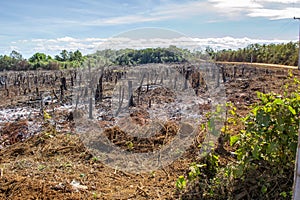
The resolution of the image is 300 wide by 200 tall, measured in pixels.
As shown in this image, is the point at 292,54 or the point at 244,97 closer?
the point at 244,97

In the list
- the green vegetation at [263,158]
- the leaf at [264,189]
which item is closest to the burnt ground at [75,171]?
the green vegetation at [263,158]

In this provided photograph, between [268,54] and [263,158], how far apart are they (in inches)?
1109

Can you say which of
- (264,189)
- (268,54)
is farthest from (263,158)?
(268,54)

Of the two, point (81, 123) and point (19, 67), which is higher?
point (19, 67)

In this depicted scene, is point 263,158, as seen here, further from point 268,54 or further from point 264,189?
point 268,54

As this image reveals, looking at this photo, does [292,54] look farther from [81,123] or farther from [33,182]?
[33,182]

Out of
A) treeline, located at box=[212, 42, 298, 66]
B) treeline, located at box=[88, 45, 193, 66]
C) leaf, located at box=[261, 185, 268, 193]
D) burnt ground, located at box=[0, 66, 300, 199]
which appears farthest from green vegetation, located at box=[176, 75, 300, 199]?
treeline, located at box=[212, 42, 298, 66]

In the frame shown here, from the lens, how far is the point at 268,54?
91.6 ft

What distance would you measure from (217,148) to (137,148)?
1.34m

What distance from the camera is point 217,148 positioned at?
3.96 meters

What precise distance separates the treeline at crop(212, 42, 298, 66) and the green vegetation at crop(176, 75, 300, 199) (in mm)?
21652

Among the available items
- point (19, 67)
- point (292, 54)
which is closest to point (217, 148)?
point (292, 54)

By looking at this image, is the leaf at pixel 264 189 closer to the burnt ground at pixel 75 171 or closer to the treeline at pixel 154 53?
the burnt ground at pixel 75 171

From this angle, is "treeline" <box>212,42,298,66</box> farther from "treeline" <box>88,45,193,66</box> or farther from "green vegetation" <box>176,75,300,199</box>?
"green vegetation" <box>176,75,300,199</box>
